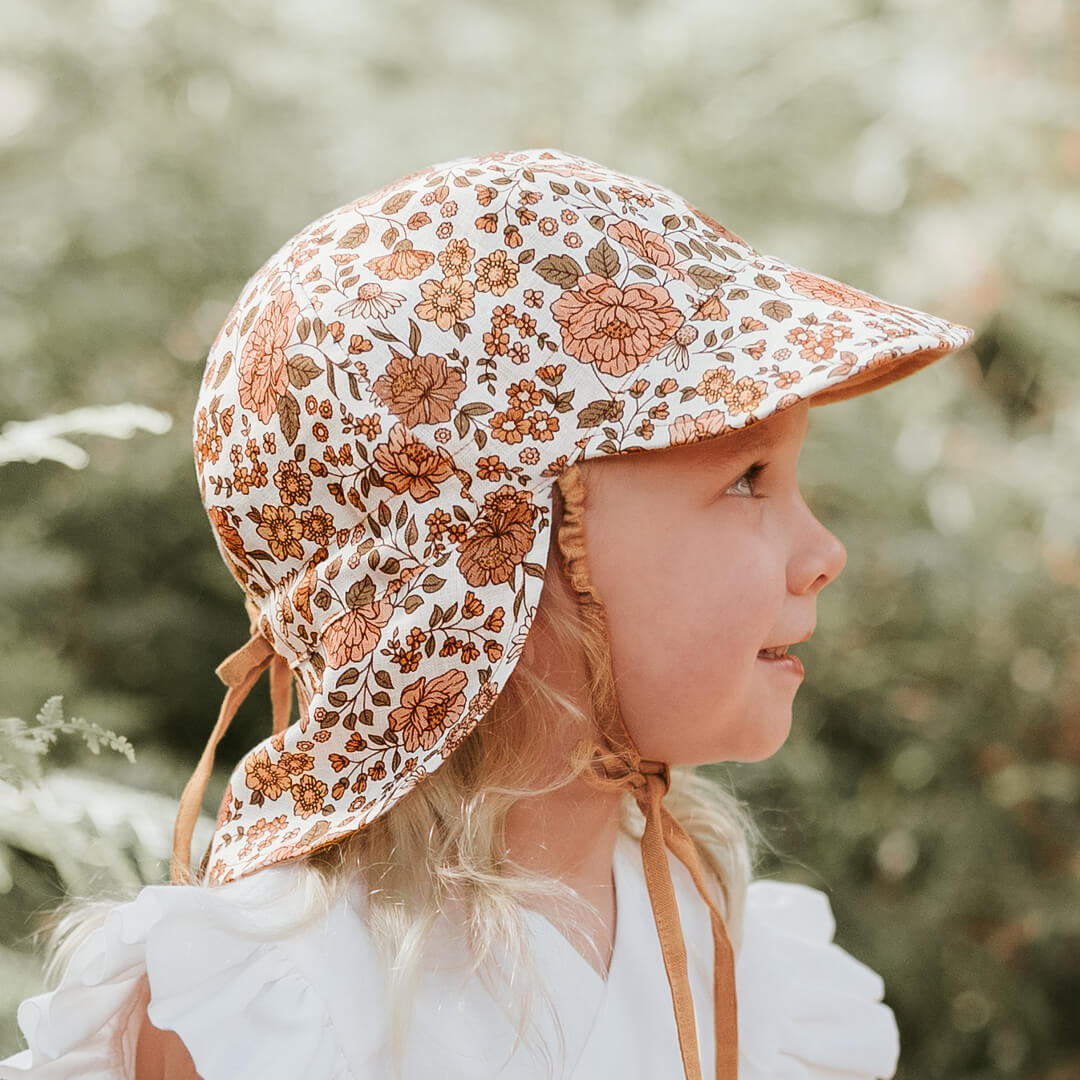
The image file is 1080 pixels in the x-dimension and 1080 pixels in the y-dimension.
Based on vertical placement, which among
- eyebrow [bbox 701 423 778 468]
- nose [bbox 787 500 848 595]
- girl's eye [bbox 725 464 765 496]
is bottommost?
nose [bbox 787 500 848 595]

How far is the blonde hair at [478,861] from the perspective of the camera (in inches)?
41.5

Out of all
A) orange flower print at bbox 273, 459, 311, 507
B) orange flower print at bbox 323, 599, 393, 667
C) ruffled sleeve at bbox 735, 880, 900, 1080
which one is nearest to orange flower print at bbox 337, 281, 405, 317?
orange flower print at bbox 273, 459, 311, 507

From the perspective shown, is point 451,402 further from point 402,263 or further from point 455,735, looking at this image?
point 455,735

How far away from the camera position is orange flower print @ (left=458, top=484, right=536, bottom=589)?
1.00 metres

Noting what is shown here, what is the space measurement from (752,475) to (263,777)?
1.72 feet

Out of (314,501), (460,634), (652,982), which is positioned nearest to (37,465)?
(314,501)

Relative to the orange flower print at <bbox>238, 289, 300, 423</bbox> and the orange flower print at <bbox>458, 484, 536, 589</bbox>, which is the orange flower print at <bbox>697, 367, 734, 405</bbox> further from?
the orange flower print at <bbox>238, 289, 300, 423</bbox>

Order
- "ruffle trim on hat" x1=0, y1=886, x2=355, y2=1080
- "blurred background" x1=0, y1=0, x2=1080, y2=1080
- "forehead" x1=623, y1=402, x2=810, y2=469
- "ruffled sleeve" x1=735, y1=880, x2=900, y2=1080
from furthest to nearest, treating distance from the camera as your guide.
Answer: "blurred background" x1=0, y1=0, x2=1080, y2=1080 → "ruffled sleeve" x1=735, y1=880, x2=900, y2=1080 → "forehead" x1=623, y1=402, x2=810, y2=469 → "ruffle trim on hat" x1=0, y1=886, x2=355, y2=1080

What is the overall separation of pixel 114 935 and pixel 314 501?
0.38m

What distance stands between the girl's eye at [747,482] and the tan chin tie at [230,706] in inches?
18.5

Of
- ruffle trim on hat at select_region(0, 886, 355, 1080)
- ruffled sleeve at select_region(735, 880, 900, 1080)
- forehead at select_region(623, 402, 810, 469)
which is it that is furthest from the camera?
ruffled sleeve at select_region(735, 880, 900, 1080)

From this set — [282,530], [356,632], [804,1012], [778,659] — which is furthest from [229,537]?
[804,1012]

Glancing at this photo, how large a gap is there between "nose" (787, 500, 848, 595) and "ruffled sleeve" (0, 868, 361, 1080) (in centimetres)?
56

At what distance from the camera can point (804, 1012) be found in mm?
1356
